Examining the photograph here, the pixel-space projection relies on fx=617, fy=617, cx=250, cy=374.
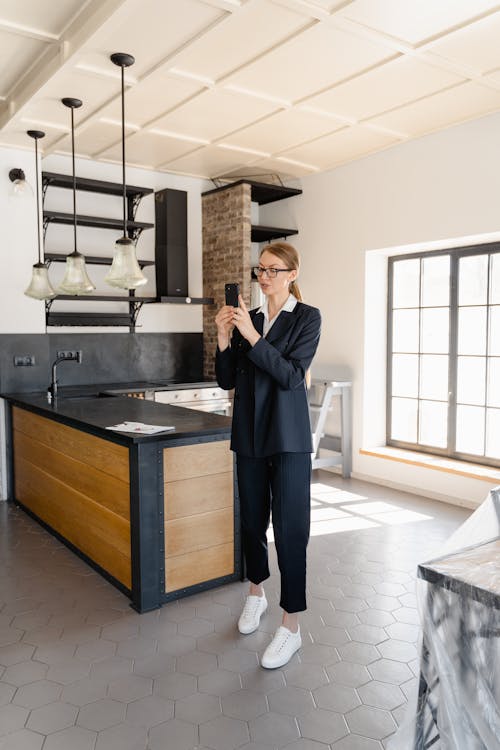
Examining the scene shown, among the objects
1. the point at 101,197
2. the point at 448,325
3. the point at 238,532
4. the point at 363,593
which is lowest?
the point at 363,593

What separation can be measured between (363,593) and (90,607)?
1.41 meters

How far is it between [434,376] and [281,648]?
3424 millimetres

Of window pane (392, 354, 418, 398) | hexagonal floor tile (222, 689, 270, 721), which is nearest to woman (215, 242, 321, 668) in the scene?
hexagonal floor tile (222, 689, 270, 721)

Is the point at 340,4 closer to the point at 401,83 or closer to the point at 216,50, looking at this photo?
the point at 216,50

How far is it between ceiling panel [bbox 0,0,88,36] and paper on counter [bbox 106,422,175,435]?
2.10 metres

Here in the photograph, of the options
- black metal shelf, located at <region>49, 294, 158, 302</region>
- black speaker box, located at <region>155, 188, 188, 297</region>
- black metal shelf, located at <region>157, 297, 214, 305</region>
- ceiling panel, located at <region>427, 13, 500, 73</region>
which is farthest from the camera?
black speaker box, located at <region>155, 188, 188, 297</region>

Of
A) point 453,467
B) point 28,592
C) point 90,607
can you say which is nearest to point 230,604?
point 90,607

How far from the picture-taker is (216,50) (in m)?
3.40

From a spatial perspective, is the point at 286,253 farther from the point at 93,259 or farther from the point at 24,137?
the point at 93,259

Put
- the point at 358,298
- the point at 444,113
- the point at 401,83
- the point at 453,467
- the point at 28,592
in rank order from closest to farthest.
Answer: the point at 28,592
the point at 401,83
the point at 444,113
the point at 453,467
the point at 358,298

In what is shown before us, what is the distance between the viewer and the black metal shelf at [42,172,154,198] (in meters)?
5.19

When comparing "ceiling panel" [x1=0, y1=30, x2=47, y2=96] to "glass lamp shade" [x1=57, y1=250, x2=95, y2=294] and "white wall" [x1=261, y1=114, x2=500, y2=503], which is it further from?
"white wall" [x1=261, y1=114, x2=500, y2=503]

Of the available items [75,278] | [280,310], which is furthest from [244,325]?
[75,278]

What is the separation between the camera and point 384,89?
3941 mm
